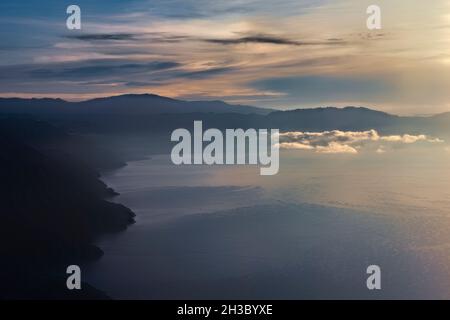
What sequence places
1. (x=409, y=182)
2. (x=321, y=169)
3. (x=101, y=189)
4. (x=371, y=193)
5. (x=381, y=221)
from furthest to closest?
(x=321, y=169) → (x=409, y=182) → (x=371, y=193) → (x=101, y=189) → (x=381, y=221)

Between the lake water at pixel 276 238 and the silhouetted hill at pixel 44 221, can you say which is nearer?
the silhouetted hill at pixel 44 221

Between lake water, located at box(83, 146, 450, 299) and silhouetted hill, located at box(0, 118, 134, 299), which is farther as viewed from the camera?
lake water, located at box(83, 146, 450, 299)

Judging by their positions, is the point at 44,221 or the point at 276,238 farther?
the point at 276,238

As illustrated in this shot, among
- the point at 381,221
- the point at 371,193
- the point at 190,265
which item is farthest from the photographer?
the point at 371,193

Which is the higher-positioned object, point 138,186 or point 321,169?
point 321,169

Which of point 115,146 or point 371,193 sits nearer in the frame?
point 371,193

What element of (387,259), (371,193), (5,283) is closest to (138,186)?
(371,193)

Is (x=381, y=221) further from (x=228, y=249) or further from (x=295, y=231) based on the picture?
(x=228, y=249)

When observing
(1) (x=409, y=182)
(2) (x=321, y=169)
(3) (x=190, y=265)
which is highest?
(2) (x=321, y=169)
